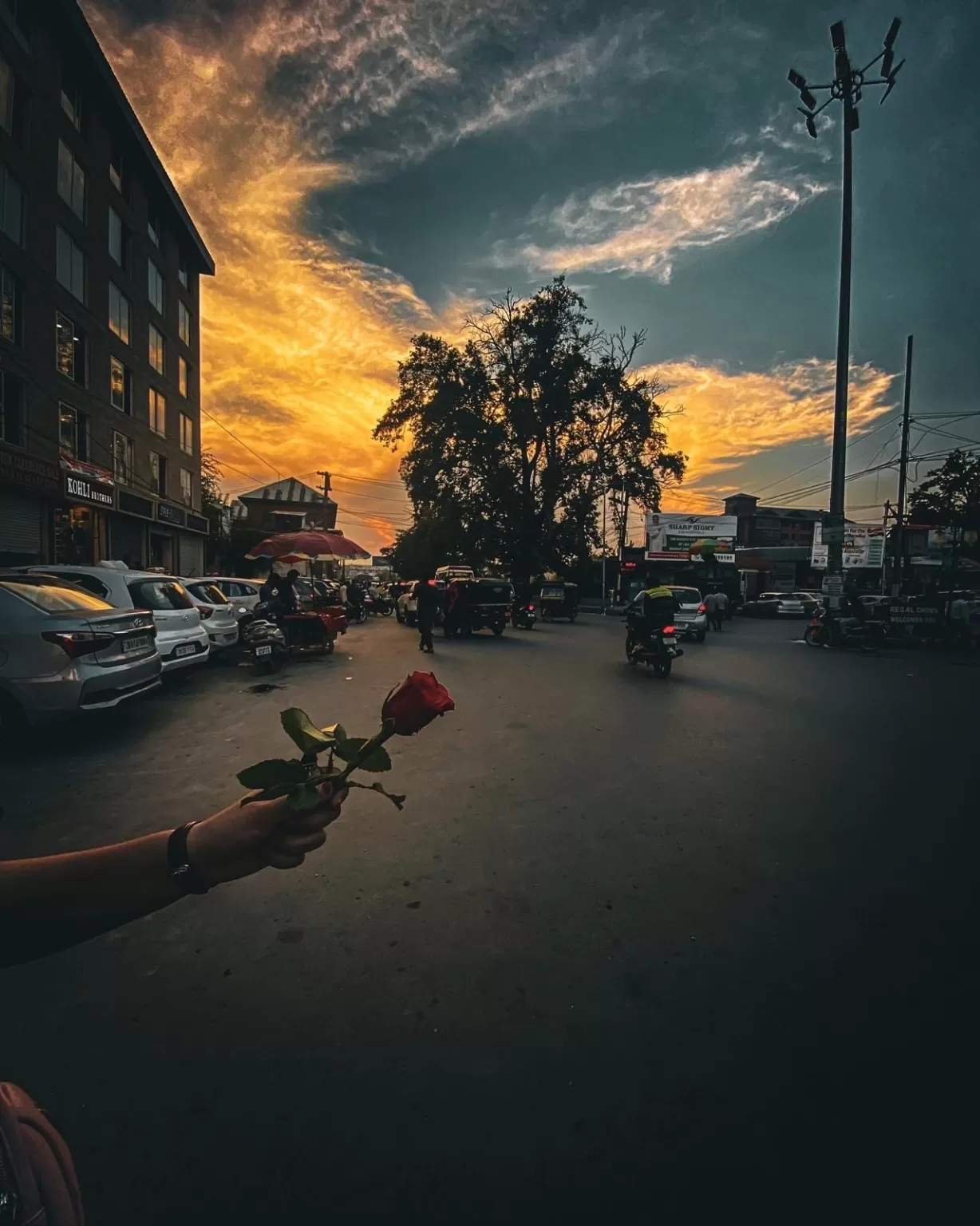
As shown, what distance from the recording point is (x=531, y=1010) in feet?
8.54

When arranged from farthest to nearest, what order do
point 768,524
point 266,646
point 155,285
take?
point 768,524, point 155,285, point 266,646

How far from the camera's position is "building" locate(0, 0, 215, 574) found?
783 inches

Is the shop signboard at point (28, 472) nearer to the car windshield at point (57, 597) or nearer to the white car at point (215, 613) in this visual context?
the white car at point (215, 613)

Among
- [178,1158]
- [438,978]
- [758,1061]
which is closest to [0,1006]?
[178,1158]

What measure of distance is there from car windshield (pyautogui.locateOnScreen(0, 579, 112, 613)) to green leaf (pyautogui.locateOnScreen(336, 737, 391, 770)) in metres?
6.57

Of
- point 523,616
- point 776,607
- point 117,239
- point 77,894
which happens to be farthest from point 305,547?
point 776,607

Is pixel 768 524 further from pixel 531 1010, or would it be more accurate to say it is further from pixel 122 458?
pixel 531 1010

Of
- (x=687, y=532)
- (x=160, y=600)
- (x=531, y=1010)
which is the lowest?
(x=531, y=1010)

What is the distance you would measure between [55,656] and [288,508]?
298 ft

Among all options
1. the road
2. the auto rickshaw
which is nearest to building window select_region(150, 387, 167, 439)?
the auto rickshaw

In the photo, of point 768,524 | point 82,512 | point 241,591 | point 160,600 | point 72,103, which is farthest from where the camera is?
point 768,524

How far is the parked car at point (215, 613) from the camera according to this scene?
40.5 ft

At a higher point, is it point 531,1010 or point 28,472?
point 28,472

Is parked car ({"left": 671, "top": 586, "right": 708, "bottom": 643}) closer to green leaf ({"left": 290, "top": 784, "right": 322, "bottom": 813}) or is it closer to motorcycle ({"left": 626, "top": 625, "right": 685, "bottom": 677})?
motorcycle ({"left": 626, "top": 625, "right": 685, "bottom": 677})
